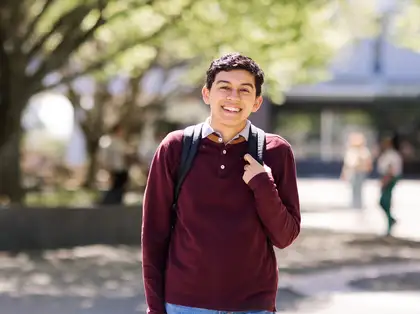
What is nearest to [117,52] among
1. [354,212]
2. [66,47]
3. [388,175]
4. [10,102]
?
[66,47]

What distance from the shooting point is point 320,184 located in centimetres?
3625

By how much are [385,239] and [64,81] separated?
5861 mm

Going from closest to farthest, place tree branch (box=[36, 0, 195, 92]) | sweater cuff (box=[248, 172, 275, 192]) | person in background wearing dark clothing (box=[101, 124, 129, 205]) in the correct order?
sweater cuff (box=[248, 172, 275, 192]) < tree branch (box=[36, 0, 195, 92]) < person in background wearing dark clothing (box=[101, 124, 129, 205])

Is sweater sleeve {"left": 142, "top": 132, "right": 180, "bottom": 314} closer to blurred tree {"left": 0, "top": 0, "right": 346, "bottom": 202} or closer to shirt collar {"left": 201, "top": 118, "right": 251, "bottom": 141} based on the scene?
shirt collar {"left": 201, "top": 118, "right": 251, "bottom": 141}

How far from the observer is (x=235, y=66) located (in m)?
3.62

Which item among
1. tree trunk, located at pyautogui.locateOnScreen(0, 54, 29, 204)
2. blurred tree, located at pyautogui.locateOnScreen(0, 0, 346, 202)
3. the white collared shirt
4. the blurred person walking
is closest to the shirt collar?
the white collared shirt

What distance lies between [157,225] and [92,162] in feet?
66.6

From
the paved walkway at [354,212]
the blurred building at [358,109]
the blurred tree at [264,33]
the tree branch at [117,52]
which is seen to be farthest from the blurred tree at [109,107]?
the blurred building at [358,109]

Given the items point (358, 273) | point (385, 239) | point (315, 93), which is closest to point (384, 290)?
point (358, 273)

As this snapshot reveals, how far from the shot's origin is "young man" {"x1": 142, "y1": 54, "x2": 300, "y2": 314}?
351cm

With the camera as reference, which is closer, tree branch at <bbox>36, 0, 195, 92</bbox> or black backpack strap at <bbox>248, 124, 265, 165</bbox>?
black backpack strap at <bbox>248, 124, 265, 165</bbox>

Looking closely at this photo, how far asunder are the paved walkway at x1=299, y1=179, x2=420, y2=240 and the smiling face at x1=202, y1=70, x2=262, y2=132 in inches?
499

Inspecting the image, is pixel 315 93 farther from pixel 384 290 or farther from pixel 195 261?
pixel 195 261

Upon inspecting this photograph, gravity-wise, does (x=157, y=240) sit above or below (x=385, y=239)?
above
